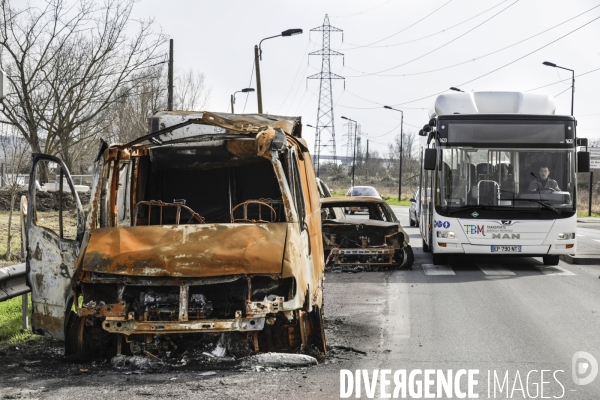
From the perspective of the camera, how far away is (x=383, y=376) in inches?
286

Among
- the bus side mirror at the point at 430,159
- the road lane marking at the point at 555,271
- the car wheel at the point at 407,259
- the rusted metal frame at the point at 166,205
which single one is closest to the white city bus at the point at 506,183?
the bus side mirror at the point at 430,159

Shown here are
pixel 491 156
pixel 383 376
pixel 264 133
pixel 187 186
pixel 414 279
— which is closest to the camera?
pixel 383 376

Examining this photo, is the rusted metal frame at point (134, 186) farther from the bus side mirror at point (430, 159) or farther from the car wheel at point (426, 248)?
the car wheel at point (426, 248)

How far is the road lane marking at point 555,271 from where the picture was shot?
16031 millimetres

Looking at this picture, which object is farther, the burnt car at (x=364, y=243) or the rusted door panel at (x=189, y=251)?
the burnt car at (x=364, y=243)

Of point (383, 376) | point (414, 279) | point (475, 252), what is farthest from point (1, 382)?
point (475, 252)

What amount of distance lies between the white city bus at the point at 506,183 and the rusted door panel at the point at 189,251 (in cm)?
853

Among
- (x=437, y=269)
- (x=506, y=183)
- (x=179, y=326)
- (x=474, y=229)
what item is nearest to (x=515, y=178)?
(x=506, y=183)

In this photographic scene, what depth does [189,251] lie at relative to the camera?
25.0 ft

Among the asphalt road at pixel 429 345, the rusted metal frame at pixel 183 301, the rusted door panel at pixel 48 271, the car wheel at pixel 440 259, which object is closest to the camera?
the asphalt road at pixel 429 345

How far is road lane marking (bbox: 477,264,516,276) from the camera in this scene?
16.1m

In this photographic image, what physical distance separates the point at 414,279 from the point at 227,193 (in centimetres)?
534

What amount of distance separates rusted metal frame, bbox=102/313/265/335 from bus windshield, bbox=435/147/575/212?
9.50m

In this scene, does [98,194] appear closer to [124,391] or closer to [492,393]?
[124,391]
